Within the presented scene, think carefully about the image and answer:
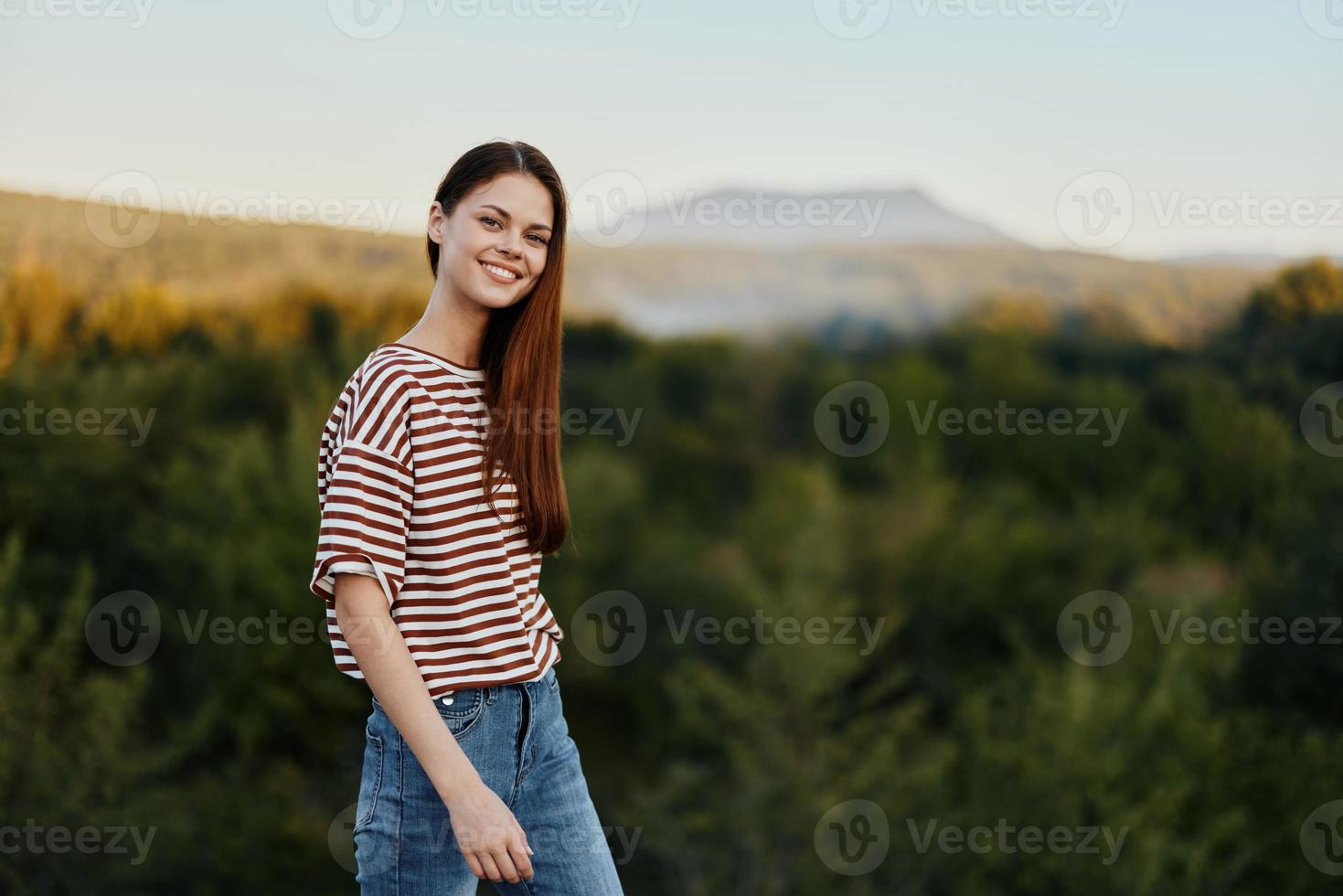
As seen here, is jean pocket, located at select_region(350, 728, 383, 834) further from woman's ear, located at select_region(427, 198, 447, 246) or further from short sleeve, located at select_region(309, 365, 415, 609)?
woman's ear, located at select_region(427, 198, 447, 246)

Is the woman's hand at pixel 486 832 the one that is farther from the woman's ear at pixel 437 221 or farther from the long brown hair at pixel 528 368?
the woman's ear at pixel 437 221

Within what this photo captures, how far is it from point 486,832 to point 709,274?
1118 inches

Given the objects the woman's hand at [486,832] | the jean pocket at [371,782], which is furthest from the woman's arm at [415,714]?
the jean pocket at [371,782]

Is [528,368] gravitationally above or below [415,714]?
above

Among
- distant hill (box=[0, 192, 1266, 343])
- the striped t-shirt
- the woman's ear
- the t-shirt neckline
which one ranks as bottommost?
the striped t-shirt

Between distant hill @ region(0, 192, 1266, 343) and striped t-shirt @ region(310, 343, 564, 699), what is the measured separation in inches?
482

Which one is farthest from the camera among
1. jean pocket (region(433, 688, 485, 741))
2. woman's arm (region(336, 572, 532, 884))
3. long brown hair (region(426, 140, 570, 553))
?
long brown hair (region(426, 140, 570, 553))

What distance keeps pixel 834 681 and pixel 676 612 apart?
17.3 feet

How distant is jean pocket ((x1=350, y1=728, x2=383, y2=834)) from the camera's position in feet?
4.82

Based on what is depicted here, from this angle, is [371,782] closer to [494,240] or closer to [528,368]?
[528,368]

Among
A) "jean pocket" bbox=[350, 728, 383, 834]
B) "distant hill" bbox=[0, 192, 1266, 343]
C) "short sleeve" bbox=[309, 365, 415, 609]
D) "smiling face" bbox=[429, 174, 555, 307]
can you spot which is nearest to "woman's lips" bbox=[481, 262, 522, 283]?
"smiling face" bbox=[429, 174, 555, 307]

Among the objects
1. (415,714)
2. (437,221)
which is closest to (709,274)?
(437,221)

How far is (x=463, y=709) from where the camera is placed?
1.49 meters

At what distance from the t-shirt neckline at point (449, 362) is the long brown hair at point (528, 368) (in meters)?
0.01
